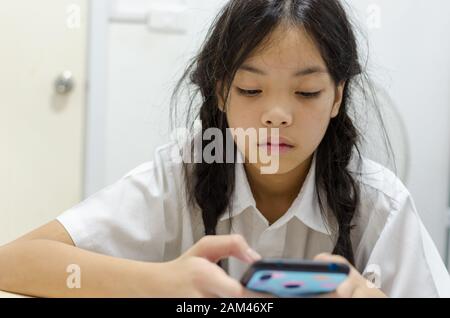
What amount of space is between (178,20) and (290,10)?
708 millimetres

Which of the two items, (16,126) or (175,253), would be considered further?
Result: (16,126)

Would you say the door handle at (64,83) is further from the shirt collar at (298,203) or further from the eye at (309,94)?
the eye at (309,94)

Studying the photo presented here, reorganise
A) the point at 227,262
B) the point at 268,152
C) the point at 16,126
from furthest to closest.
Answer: the point at 16,126 → the point at 268,152 → the point at 227,262

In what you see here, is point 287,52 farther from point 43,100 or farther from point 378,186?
point 43,100

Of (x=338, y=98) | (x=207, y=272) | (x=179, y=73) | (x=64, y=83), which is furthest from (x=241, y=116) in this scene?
(x=64, y=83)

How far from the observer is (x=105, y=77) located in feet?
4.55

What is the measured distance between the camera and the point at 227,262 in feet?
2.00

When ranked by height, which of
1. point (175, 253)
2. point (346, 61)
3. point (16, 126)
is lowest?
point (175, 253)

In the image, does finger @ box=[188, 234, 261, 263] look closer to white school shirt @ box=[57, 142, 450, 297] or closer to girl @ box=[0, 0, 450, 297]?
girl @ box=[0, 0, 450, 297]

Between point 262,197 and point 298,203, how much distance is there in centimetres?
6

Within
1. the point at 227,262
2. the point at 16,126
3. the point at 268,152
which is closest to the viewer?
the point at 227,262

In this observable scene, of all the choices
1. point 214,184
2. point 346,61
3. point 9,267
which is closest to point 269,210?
point 214,184

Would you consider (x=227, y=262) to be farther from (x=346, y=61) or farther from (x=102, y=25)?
(x=102, y=25)

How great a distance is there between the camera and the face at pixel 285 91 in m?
0.67
